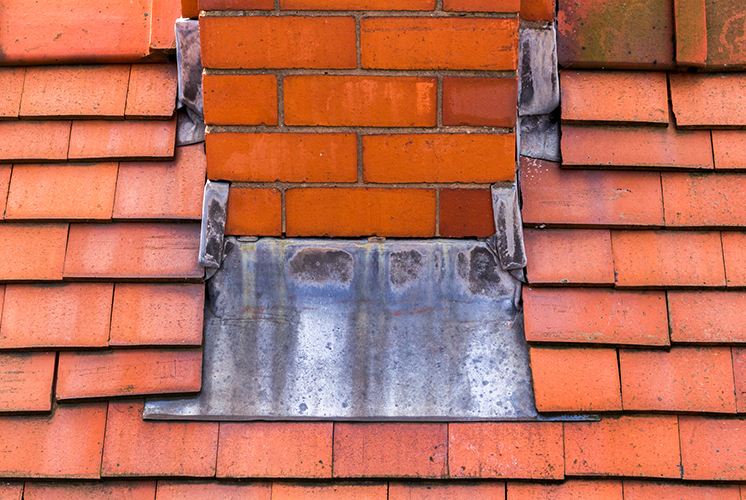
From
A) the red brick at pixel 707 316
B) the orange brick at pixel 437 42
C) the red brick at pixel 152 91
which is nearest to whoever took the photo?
the orange brick at pixel 437 42

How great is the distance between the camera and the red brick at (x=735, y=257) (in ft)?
6.84

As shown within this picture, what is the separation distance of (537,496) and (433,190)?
2.52ft

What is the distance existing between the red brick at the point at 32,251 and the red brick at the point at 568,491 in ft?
4.06

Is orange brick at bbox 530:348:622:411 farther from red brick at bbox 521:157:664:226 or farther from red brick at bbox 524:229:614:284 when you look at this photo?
red brick at bbox 521:157:664:226

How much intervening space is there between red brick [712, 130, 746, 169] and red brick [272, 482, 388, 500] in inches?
46.6

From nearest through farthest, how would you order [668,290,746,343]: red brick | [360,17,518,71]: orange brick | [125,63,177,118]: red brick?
[360,17,518,71]: orange brick < [668,290,746,343]: red brick < [125,63,177,118]: red brick

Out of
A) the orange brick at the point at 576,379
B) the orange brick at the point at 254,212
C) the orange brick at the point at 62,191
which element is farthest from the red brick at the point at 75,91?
the orange brick at the point at 576,379

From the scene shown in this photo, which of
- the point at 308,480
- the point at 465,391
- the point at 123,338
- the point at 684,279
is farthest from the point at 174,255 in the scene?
the point at 684,279

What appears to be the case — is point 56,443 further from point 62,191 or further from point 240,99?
point 240,99

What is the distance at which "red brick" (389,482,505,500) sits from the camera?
1.96 meters

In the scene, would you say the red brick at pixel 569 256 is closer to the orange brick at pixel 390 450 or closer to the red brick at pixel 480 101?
the red brick at pixel 480 101

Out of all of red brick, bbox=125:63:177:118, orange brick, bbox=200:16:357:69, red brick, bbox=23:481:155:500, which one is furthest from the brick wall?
red brick, bbox=23:481:155:500

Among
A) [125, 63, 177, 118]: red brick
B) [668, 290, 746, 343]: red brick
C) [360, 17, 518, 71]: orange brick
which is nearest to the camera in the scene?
[360, 17, 518, 71]: orange brick

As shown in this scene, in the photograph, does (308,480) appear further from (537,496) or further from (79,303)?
(79,303)
